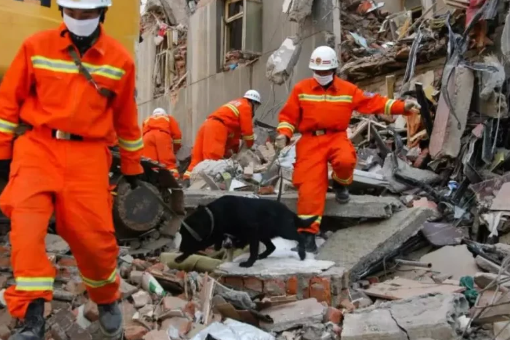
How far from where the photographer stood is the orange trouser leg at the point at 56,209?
9.33ft

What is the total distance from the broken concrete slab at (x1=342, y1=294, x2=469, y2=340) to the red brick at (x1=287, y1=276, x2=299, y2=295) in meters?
0.55

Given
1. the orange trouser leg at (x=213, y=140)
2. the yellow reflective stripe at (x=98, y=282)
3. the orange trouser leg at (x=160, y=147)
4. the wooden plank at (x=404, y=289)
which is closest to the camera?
the yellow reflective stripe at (x=98, y=282)

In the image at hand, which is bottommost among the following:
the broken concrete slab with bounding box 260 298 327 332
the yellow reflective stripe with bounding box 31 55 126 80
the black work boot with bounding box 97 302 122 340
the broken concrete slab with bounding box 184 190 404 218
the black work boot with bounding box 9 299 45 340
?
the broken concrete slab with bounding box 260 298 327 332

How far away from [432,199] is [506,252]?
5.64 ft

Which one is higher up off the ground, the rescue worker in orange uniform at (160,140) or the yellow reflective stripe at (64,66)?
the yellow reflective stripe at (64,66)

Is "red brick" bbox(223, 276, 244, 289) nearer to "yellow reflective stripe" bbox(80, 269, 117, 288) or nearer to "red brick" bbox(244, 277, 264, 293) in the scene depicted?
"red brick" bbox(244, 277, 264, 293)

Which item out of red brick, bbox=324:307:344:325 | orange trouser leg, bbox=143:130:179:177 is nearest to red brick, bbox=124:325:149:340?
red brick, bbox=324:307:344:325

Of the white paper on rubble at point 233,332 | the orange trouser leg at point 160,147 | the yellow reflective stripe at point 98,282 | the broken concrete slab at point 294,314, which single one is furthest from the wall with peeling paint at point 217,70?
the yellow reflective stripe at point 98,282

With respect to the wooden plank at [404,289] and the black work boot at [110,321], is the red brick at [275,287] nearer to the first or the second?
the wooden plank at [404,289]

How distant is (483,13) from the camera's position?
25.3ft

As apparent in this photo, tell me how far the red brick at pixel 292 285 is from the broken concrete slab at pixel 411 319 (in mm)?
552

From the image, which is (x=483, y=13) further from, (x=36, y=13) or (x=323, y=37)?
(x=36, y=13)

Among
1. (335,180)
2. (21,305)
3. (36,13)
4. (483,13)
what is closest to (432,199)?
(335,180)

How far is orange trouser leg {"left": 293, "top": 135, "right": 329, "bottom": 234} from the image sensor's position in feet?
18.0
